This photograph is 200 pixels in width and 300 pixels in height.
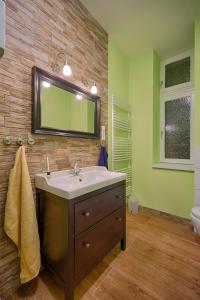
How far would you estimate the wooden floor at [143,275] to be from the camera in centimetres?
116

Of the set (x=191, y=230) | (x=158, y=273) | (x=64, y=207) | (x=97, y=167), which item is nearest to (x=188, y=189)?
(x=191, y=230)

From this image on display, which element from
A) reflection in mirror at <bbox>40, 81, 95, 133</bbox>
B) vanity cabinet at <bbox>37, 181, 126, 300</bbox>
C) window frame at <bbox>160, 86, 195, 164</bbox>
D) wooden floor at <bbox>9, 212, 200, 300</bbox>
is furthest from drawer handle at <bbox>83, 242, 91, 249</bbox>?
window frame at <bbox>160, 86, 195, 164</bbox>

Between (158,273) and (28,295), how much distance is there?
111 centimetres

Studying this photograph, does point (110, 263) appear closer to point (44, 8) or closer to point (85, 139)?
point (85, 139)

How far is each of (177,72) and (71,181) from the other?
8.63 ft

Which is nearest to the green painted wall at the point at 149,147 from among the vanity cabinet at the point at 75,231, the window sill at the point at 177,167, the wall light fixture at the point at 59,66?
the window sill at the point at 177,167

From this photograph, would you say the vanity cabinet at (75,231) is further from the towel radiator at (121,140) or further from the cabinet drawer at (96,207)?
the towel radiator at (121,140)

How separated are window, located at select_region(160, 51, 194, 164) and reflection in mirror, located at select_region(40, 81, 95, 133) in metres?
1.56

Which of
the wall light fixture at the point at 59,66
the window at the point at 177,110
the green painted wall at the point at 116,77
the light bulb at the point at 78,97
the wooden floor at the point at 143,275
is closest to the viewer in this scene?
the wooden floor at the point at 143,275

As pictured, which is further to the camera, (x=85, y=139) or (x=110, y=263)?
(x=85, y=139)

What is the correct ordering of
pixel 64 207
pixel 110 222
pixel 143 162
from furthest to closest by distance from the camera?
pixel 143 162 → pixel 110 222 → pixel 64 207

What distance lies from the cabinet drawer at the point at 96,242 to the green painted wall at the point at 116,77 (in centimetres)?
93

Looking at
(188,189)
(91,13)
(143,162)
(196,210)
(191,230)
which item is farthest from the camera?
(143,162)

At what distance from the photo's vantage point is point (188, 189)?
2.24m
